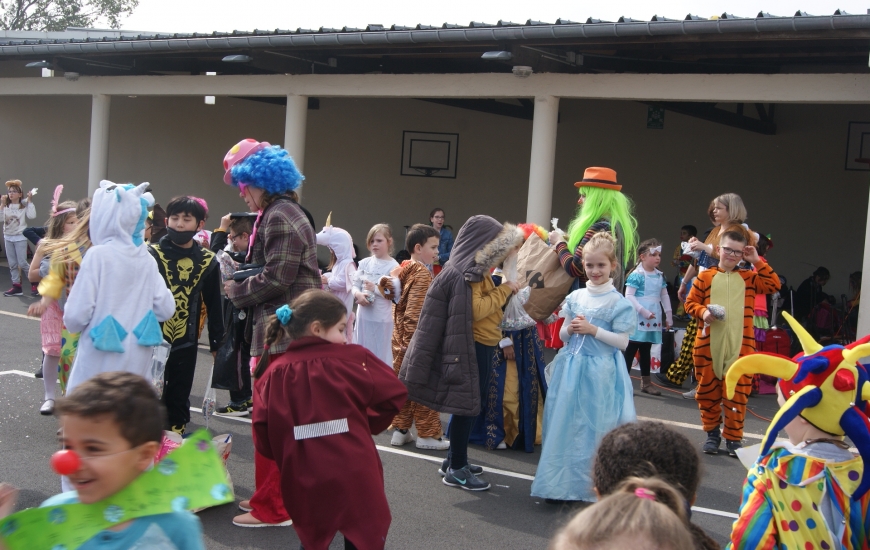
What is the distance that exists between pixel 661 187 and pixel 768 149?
2.01 meters

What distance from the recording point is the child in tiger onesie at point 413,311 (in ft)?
19.2

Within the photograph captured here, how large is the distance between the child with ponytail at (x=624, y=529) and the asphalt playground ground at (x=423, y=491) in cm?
195

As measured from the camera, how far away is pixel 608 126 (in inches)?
638

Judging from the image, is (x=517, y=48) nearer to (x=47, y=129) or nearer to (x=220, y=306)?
(x=220, y=306)

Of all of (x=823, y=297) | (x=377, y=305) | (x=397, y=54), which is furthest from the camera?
(x=823, y=297)

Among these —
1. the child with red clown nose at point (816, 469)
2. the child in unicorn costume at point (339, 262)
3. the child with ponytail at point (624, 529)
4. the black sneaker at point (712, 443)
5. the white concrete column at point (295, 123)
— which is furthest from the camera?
the white concrete column at point (295, 123)

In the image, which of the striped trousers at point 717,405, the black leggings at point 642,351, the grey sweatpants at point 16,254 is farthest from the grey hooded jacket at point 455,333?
the grey sweatpants at point 16,254

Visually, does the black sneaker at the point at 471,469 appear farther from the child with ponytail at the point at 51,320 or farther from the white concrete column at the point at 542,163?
the white concrete column at the point at 542,163

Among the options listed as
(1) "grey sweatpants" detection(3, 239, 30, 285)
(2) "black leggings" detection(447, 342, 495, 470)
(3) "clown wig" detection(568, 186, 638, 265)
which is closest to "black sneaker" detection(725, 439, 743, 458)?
(3) "clown wig" detection(568, 186, 638, 265)

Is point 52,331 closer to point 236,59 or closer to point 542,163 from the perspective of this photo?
point 236,59

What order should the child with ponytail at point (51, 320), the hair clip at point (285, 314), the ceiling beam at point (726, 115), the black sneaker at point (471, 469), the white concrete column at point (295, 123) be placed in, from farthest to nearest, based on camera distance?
1. the ceiling beam at point (726, 115)
2. the white concrete column at point (295, 123)
3. the child with ponytail at point (51, 320)
4. the black sneaker at point (471, 469)
5. the hair clip at point (285, 314)

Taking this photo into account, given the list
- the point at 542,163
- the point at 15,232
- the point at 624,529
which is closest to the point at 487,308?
the point at 624,529

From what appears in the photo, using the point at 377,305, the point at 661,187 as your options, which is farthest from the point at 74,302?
the point at 661,187

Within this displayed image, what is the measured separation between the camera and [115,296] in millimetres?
3982
